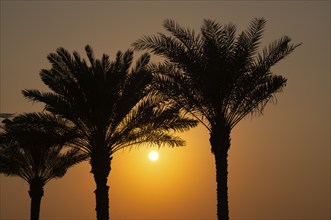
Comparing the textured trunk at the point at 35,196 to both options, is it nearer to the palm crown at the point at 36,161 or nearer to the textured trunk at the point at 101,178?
the palm crown at the point at 36,161

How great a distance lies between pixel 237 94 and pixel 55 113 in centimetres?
738

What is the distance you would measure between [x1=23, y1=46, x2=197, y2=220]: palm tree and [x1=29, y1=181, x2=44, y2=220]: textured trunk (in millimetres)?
8985

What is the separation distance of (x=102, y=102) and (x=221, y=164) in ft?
17.8

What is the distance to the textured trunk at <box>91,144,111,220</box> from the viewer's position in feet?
94.0

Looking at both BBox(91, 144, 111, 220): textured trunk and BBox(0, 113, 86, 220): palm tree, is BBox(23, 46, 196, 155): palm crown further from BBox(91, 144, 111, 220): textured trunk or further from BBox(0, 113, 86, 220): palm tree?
BBox(0, 113, 86, 220): palm tree

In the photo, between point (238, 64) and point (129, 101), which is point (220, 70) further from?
point (129, 101)

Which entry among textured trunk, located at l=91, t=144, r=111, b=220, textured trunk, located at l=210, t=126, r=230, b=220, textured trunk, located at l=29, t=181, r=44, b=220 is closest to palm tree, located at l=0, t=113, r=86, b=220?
textured trunk, located at l=29, t=181, r=44, b=220

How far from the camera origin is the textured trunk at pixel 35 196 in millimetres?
37031

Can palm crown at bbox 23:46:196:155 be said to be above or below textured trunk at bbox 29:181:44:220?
above

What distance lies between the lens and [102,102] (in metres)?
27.8

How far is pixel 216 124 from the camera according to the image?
90.6 feet

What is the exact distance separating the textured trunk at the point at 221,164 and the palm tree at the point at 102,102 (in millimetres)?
2339

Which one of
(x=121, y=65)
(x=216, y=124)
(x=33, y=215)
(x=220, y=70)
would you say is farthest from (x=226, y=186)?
(x=33, y=215)

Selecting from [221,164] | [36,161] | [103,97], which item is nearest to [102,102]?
[103,97]
